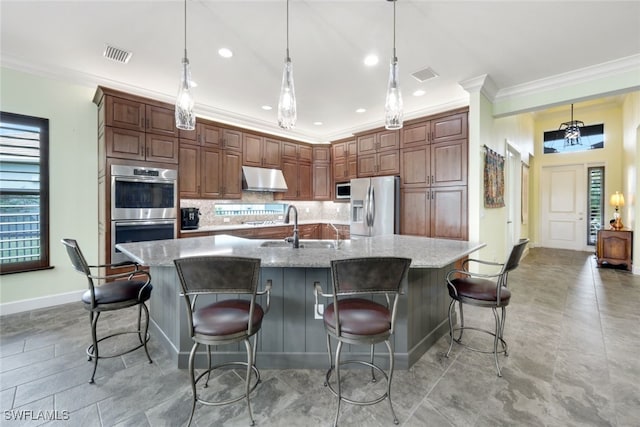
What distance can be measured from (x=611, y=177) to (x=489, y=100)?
5039 millimetres

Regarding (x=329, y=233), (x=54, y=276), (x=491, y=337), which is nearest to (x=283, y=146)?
(x=329, y=233)

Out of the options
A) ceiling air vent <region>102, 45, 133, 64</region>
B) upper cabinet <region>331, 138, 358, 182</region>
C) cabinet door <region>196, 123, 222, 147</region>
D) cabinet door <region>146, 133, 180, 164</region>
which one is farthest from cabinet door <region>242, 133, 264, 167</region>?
ceiling air vent <region>102, 45, 133, 64</region>

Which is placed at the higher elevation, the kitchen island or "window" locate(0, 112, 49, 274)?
"window" locate(0, 112, 49, 274)

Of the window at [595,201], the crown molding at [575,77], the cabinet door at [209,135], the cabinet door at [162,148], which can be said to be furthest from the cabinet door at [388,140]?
the window at [595,201]

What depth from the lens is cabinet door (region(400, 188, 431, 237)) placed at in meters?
4.52

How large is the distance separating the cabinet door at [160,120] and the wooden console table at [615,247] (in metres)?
7.74

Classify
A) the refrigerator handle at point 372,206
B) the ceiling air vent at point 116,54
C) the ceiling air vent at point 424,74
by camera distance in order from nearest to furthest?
the ceiling air vent at point 116,54, the ceiling air vent at point 424,74, the refrigerator handle at point 372,206

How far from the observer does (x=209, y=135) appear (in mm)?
4566

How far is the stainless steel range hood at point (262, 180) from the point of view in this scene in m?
5.02

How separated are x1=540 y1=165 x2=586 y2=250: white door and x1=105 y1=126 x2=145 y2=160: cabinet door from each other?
30.4 ft

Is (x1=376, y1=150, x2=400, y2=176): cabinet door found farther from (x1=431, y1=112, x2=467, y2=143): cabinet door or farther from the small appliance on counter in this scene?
the small appliance on counter

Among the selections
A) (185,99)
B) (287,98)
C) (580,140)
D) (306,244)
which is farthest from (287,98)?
(580,140)

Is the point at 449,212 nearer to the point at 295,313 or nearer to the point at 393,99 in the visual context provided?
the point at 393,99

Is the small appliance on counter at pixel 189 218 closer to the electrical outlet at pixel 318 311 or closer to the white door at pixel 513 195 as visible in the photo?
the electrical outlet at pixel 318 311
